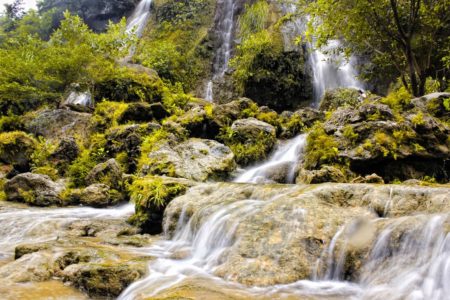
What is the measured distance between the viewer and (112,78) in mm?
20703

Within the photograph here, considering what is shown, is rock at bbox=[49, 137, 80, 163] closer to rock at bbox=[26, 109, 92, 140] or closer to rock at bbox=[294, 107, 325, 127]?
rock at bbox=[26, 109, 92, 140]

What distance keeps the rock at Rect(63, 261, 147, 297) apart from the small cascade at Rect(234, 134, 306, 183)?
729 centimetres

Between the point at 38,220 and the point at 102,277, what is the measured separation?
5.46 m

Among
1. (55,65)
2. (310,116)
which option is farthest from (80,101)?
(310,116)

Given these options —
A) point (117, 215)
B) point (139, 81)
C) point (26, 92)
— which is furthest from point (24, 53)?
A: point (117, 215)

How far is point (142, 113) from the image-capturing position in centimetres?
1761

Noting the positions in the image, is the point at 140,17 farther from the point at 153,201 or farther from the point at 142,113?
the point at 153,201

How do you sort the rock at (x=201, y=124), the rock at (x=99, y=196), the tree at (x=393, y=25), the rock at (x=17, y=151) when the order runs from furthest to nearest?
the rock at (x=17, y=151), the rock at (x=201, y=124), the tree at (x=393, y=25), the rock at (x=99, y=196)

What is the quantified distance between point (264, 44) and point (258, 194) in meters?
17.3

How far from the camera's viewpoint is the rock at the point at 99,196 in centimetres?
1216

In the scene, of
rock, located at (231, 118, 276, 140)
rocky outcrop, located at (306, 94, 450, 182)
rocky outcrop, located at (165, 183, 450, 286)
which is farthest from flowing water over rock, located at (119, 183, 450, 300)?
rock, located at (231, 118, 276, 140)

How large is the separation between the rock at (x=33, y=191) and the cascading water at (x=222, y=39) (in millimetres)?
14863

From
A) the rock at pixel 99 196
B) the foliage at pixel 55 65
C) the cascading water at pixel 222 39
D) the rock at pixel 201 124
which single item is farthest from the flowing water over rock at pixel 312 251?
the cascading water at pixel 222 39

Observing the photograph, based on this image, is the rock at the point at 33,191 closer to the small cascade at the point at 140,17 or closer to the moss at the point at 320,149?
the moss at the point at 320,149
